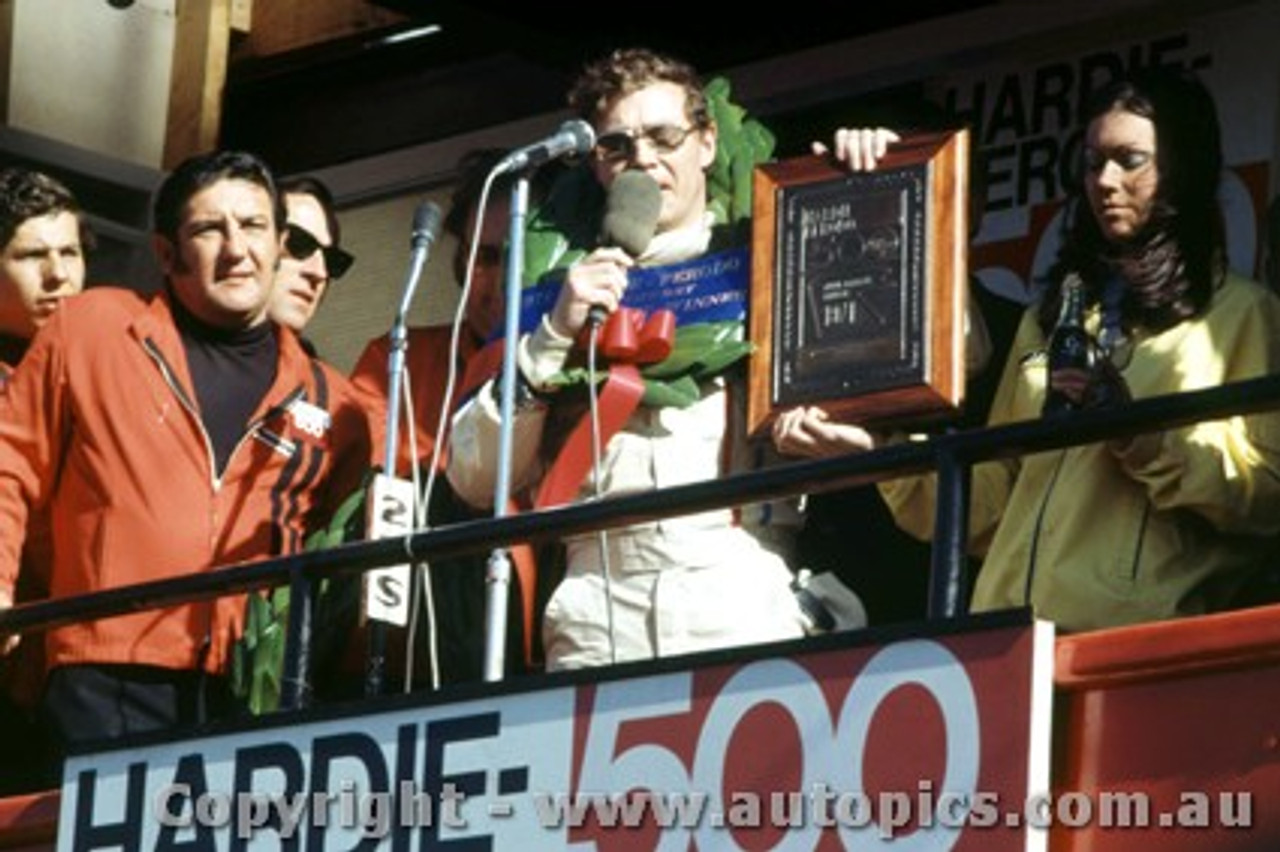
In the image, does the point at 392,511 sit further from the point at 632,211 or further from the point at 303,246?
the point at 303,246

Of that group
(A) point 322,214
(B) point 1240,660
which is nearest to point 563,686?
(B) point 1240,660

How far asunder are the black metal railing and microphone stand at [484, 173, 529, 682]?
99mm

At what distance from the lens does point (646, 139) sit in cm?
843

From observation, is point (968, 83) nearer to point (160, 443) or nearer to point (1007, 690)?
point (160, 443)

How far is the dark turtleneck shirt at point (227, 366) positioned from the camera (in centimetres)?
898

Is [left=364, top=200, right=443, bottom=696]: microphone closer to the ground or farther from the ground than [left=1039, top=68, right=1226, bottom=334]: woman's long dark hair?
closer to the ground

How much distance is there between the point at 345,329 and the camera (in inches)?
452

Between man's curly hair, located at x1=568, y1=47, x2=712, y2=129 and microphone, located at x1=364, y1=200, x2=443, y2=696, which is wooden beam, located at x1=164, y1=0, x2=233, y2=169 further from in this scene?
microphone, located at x1=364, y1=200, x2=443, y2=696

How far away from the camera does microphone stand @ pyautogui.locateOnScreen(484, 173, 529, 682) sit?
8.00 metres

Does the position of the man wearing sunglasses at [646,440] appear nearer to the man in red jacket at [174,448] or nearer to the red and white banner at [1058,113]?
the man in red jacket at [174,448]

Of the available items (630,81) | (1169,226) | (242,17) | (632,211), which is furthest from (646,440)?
(242,17)

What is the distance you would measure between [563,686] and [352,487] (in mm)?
1484

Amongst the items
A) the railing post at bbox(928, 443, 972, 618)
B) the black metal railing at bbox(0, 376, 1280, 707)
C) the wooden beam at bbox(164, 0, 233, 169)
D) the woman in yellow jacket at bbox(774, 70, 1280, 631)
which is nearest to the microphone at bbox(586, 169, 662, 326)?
the woman in yellow jacket at bbox(774, 70, 1280, 631)

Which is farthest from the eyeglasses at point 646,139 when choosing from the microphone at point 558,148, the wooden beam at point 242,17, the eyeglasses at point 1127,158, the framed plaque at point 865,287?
the wooden beam at point 242,17
